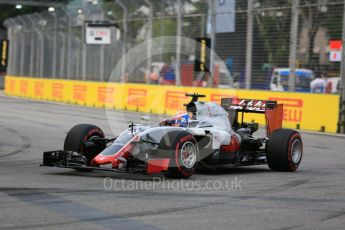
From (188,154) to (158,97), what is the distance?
51.7ft

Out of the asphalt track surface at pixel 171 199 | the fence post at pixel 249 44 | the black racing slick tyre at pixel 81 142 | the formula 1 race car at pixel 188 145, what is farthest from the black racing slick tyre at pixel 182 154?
the fence post at pixel 249 44

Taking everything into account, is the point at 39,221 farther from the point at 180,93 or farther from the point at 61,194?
the point at 180,93

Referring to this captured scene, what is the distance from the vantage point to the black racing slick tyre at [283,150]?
37.4 feet

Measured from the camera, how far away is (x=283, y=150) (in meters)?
11.4

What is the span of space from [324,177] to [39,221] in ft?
17.8

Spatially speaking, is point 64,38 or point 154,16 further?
point 64,38

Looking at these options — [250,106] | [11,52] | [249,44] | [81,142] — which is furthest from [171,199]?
[11,52]

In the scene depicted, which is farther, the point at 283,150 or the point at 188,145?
the point at 283,150

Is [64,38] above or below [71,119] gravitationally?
above

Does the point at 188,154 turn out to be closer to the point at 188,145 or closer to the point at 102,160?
the point at 188,145

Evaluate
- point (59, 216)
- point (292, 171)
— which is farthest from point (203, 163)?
point (59, 216)

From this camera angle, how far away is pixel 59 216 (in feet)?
23.8

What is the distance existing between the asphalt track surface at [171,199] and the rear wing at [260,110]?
2.43ft

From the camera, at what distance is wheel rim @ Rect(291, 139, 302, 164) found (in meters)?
11.7
